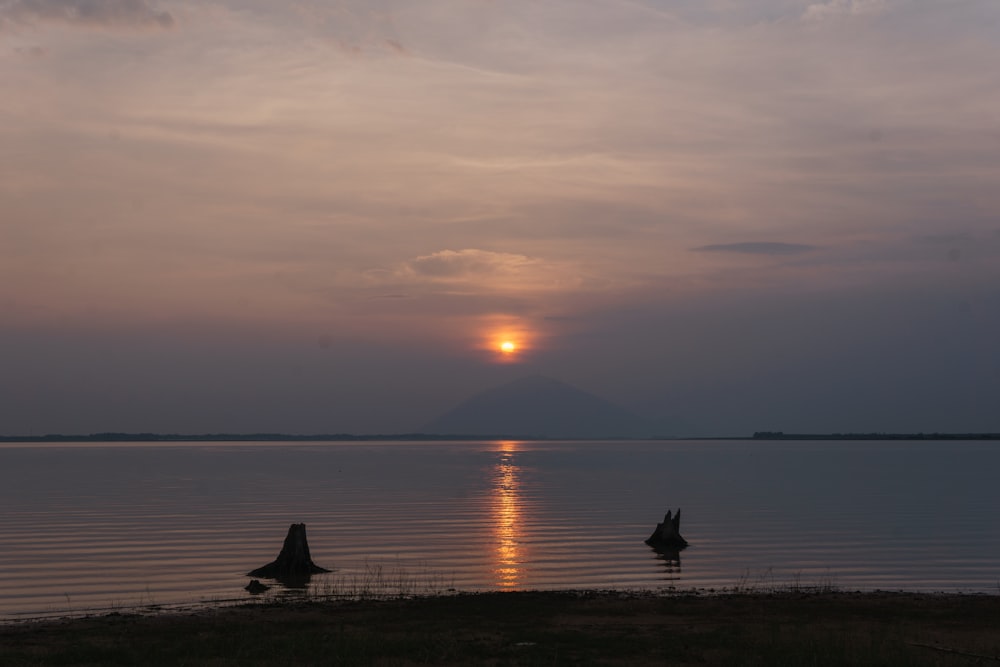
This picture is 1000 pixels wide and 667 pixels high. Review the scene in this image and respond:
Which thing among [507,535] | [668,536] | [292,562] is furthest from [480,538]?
[292,562]

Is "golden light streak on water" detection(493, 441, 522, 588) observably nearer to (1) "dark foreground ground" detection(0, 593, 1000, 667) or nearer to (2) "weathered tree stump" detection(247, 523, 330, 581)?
(2) "weathered tree stump" detection(247, 523, 330, 581)

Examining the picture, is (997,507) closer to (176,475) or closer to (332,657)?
(332,657)

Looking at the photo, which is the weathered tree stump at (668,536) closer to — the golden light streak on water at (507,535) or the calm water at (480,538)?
the calm water at (480,538)

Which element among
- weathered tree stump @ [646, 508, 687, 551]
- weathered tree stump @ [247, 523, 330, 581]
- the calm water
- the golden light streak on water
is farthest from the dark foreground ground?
weathered tree stump @ [646, 508, 687, 551]

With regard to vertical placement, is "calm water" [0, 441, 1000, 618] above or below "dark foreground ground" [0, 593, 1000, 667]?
below

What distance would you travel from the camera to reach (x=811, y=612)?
93.3ft

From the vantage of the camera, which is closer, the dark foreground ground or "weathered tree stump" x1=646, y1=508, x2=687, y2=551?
the dark foreground ground

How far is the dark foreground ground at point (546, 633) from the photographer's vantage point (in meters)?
21.0

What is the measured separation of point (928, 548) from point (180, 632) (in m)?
41.7

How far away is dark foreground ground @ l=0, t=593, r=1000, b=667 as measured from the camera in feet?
69.0

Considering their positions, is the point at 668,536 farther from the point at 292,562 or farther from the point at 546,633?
the point at 546,633

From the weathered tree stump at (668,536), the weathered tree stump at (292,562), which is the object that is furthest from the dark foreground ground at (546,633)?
the weathered tree stump at (668,536)

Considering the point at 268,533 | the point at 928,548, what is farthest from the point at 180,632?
the point at 928,548

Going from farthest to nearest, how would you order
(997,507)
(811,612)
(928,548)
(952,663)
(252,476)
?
1. (252,476)
2. (997,507)
3. (928,548)
4. (811,612)
5. (952,663)
